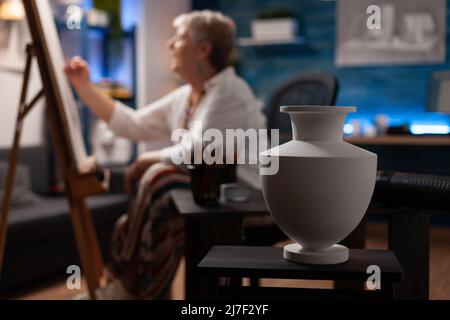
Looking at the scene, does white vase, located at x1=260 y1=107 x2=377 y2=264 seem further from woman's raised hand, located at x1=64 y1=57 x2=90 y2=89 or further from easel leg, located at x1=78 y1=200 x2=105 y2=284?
woman's raised hand, located at x1=64 y1=57 x2=90 y2=89

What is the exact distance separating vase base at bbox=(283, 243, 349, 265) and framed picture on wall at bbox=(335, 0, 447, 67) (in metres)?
3.72

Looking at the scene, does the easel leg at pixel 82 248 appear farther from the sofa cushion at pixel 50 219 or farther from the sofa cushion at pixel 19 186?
the sofa cushion at pixel 19 186

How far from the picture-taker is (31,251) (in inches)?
114

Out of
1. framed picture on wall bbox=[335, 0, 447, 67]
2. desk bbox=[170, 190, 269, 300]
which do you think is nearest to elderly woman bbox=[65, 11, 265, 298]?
desk bbox=[170, 190, 269, 300]

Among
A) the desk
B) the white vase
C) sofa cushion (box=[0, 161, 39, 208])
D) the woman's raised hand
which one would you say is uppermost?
the woman's raised hand

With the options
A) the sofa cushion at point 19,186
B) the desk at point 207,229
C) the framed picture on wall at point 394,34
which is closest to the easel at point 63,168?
the desk at point 207,229

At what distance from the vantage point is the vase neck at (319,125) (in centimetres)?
105

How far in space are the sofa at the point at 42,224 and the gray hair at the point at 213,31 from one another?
113cm

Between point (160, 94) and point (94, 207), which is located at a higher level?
point (160, 94)

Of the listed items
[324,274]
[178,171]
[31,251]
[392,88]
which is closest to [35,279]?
A: [31,251]

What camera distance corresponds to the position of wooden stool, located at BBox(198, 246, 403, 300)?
39.7 inches

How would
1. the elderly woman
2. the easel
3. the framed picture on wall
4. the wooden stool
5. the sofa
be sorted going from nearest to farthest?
1. the wooden stool
2. the easel
3. the elderly woman
4. the sofa
5. the framed picture on wall
